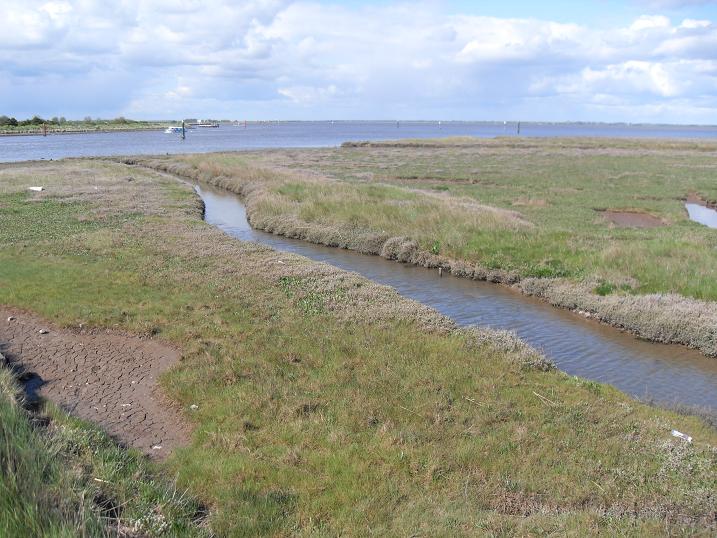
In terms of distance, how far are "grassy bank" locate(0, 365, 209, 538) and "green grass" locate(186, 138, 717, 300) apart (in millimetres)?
18438

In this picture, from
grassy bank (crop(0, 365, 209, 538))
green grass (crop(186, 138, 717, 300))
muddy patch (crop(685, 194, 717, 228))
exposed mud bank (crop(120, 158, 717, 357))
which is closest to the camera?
grassy bank (crop(0, 365, 209, 538))

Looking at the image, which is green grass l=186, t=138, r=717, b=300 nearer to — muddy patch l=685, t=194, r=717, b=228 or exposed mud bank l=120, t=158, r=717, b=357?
exposed mud bank l=120, t=158, r=717, b=357

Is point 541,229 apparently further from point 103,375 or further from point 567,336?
point 103,375

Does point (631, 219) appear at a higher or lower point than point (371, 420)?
higher

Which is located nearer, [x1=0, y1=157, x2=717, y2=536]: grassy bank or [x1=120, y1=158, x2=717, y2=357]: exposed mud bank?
[x1=0, y1=157, x2=717, y2=536]: grassy bank

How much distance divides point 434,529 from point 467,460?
215 centimetres

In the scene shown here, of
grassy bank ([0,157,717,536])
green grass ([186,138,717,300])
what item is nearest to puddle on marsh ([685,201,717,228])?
green grass ([186,138,717,300])

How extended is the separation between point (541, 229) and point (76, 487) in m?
25.1

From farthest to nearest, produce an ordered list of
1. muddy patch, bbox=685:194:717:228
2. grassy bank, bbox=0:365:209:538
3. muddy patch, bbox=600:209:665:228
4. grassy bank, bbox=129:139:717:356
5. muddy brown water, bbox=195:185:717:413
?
muddy patch, bbox=685:194:717:228
muddy patch, bbox=600:209:665:228
grassy bank, bbox=129:139:717:356
muddy brown water, bbox=195:185:717:413
grassy bank, bbox=0:365:209:538

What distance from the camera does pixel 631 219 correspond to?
35969 mm

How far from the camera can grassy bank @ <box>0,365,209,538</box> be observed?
18.7 feet

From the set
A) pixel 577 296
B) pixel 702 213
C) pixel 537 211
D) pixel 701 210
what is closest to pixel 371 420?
pixel 577 296

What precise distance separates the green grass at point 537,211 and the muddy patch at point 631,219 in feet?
2.02

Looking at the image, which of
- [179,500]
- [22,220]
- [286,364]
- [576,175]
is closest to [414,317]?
[286,364]
